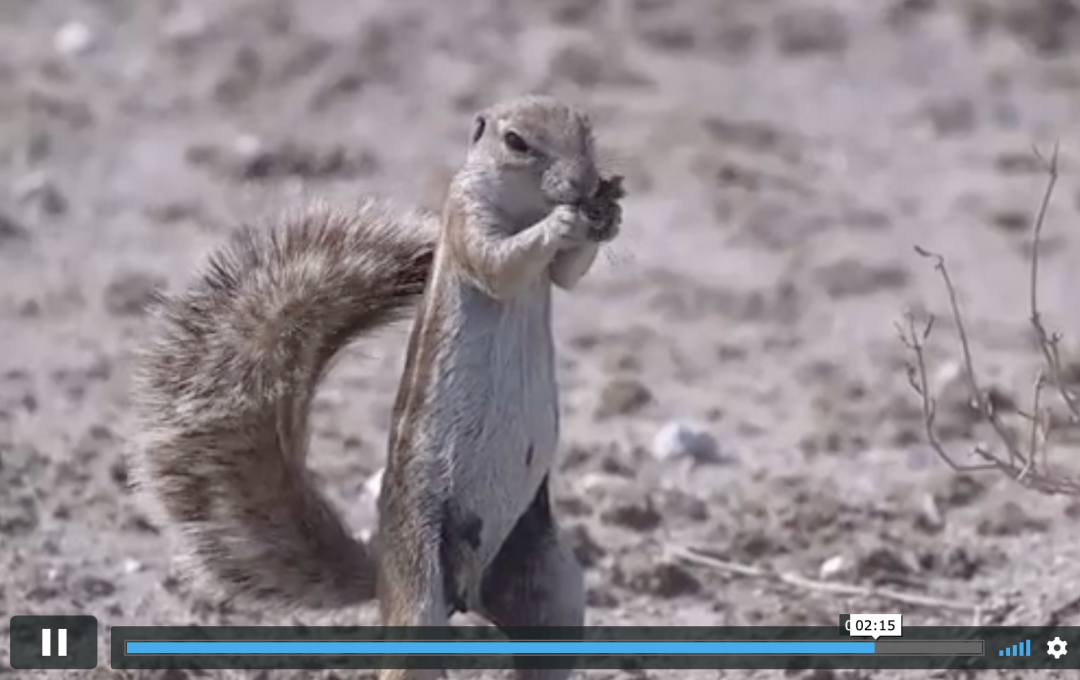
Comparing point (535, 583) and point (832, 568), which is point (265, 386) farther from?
point (832, 568)

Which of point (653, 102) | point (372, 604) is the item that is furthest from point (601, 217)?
point (653, 102)

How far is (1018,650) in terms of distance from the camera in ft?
20.5

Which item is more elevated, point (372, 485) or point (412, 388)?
point (372, 485)

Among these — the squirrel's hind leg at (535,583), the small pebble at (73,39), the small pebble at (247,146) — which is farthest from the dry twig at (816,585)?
the small pebble at (73,39)

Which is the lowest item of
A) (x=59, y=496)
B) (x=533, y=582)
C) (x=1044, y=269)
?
(x=533, y=582)

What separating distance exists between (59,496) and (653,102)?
14.7 ft

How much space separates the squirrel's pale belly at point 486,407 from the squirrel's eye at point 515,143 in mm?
255

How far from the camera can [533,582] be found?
5578mm

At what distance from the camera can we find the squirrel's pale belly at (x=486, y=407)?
212 inches

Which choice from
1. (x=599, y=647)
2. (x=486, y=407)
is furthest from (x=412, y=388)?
(x=599, y=647)

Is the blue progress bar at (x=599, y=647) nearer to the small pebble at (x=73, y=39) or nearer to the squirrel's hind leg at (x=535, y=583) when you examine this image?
the squirrel's hind leg at (x=535, y=583)

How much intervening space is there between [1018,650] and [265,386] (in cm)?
178

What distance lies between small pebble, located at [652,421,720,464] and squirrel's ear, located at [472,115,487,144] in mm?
2454

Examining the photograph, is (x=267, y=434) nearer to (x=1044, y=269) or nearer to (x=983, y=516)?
(x=983, y=516)
